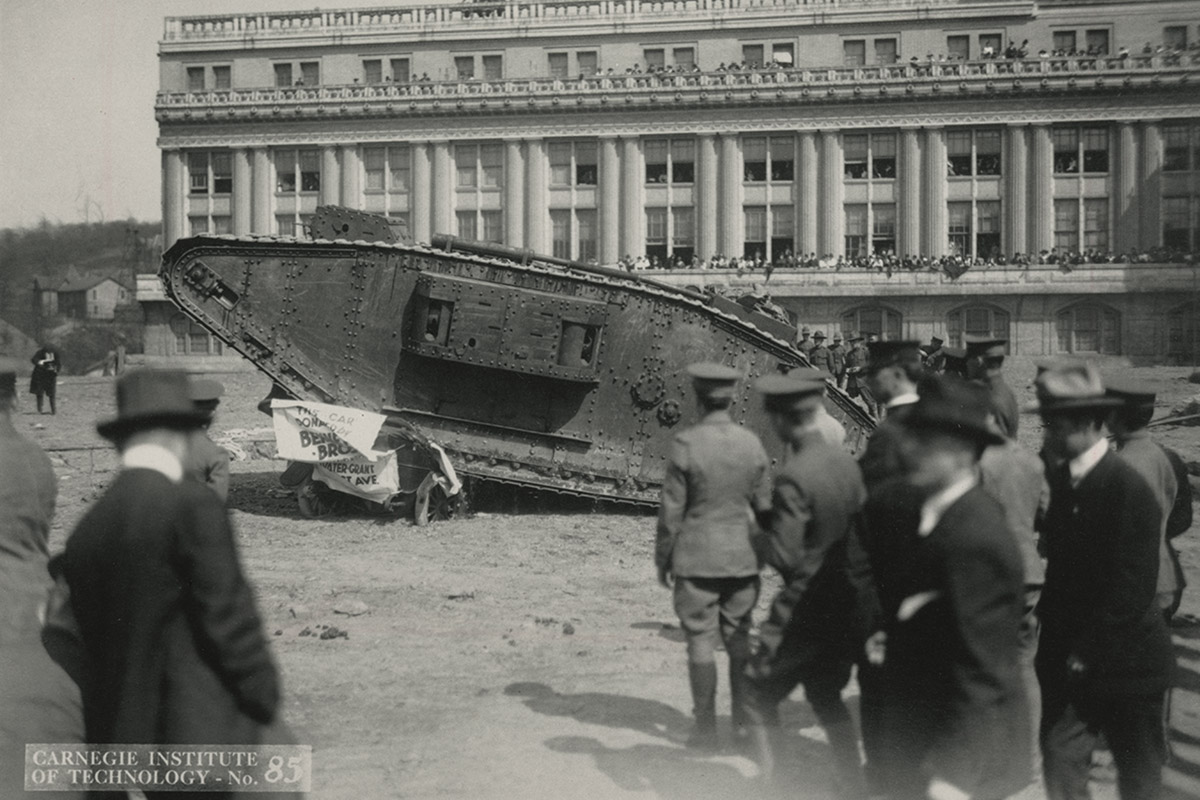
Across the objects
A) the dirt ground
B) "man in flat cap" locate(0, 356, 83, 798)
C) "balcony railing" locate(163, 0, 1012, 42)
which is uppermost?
"balcony railing" locate(163, 0, 1012, 42)

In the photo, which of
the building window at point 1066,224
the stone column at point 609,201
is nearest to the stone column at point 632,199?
the stone column at point 609,201

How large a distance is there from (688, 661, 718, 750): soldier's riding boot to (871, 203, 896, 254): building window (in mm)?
45116

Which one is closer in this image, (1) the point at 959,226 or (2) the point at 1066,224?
(2) the point at 1066,224

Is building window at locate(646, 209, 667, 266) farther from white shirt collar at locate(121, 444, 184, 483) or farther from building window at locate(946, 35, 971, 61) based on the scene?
white shirt collar at locate(121, 444, 184, 483)

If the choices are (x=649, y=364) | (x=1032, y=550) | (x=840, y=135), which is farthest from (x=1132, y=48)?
(x=1032, y=550)

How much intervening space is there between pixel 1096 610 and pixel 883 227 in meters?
46.8

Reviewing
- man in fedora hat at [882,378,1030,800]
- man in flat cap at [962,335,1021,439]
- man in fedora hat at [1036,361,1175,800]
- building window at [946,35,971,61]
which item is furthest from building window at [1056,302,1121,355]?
man in fedora hat at [882,378,1030,800]

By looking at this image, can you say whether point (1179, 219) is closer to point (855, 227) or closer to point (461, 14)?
point (855, 227)

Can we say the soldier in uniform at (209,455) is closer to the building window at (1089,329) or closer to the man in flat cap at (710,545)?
the man in flat cap at (710,545)

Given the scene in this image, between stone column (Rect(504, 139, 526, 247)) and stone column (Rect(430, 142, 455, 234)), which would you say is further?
stone column (Rect(430, 142, 455, 234))

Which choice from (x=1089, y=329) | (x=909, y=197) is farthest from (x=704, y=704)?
(x=909, y=197)

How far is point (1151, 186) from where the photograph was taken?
47688 millimetres

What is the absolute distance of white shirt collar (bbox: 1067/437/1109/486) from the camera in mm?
4938

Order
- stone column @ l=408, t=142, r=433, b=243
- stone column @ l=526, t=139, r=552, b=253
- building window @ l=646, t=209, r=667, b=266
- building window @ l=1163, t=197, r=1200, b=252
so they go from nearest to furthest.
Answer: building window @ l=1163, t=197, r=1200, b=252 < stone column @ l=526, t=139, r=552, b=253 < building window @ l=646, t=209, r=667, b=266 < stone column @ l=408, t=142, r=433, b=243
